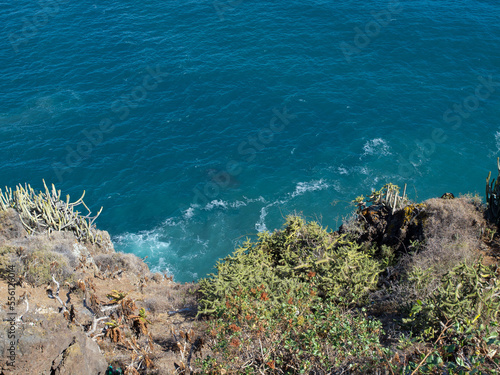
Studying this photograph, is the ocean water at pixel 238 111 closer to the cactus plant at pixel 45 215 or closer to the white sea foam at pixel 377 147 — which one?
the white sea foam at pixel 377 147

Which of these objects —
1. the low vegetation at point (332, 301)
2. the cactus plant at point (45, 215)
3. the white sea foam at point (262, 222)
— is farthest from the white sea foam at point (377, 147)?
the cactus plant at point (45, 215)

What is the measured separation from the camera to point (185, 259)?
3183cm

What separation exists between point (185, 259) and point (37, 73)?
29.6 metres

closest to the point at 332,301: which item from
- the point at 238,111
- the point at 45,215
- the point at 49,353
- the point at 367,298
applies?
the point at 367,298

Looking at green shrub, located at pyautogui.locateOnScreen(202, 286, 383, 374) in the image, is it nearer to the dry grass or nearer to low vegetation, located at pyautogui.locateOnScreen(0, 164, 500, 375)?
low vegetation, located at pyautogui.locateOnScreen(0, 164, 500, 375)

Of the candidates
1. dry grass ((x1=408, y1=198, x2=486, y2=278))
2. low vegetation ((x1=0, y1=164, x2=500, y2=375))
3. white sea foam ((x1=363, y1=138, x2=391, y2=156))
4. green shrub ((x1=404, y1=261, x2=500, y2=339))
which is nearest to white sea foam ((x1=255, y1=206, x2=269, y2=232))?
white sea foam ((x1=363, y1=138, x2=391, y2=156))

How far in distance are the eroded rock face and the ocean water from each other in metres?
18.6

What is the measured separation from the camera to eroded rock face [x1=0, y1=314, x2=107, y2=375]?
1077cm

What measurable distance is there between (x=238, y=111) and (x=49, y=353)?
3353cm

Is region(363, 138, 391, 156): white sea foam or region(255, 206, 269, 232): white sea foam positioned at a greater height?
region(363, 138, 391, 156): white sea foam

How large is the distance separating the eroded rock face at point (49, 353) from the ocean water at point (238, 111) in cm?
1859

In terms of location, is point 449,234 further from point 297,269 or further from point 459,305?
point 459,305

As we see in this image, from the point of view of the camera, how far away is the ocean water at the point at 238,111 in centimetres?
3516

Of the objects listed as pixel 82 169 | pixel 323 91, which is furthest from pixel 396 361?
pixel 323 91
